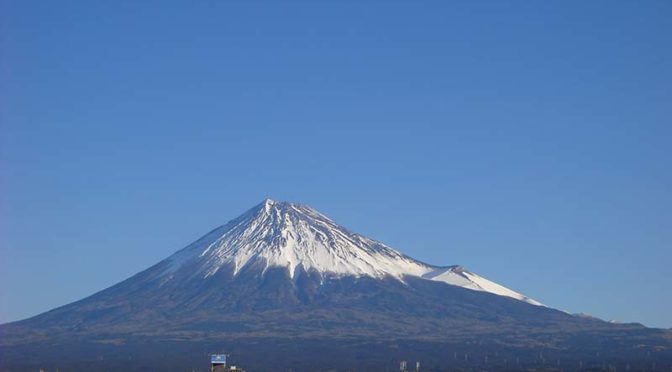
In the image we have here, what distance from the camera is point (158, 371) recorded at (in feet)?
653

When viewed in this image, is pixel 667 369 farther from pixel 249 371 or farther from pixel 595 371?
pixel 249 371

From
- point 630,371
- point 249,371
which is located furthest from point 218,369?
point 630,371

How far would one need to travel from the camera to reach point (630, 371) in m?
199

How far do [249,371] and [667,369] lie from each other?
230ft

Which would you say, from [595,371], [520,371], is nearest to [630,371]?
[595,371]

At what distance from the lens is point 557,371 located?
19900 cm

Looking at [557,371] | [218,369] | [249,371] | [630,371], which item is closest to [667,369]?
[630,371]

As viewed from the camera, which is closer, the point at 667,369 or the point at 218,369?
the point at 218,369

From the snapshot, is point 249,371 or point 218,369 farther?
point 249,371

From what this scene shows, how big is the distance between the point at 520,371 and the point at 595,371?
12.9m

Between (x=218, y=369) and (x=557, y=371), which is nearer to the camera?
(x=218, y=369)

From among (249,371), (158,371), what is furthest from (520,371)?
(158,371)

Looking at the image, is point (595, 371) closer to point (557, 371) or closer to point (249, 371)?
point (557, 371)

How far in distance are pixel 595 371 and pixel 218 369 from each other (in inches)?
2914
